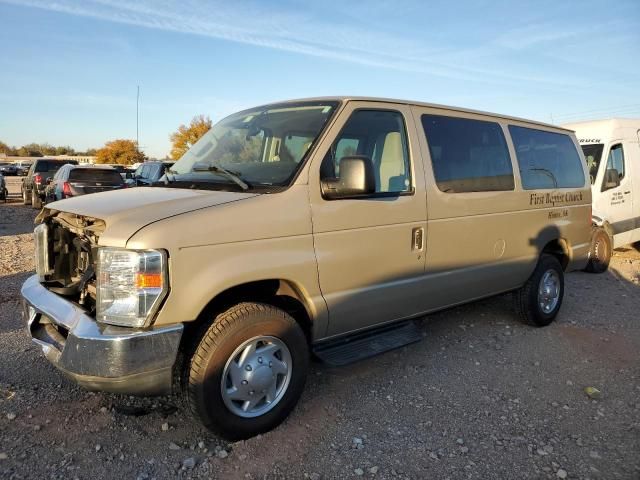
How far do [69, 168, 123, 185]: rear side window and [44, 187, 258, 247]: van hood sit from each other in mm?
9782

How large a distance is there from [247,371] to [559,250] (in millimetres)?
4104

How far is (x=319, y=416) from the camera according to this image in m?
3.35

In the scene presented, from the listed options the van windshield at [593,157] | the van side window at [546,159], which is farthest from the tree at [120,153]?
the van side window at [546,159]

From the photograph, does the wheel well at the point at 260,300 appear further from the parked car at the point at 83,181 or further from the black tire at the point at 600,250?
the parked car at the point at 83,181

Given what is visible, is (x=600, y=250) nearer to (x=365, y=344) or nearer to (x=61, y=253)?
(x=365, y=344)

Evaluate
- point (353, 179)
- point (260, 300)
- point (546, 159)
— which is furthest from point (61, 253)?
point (546, 159)

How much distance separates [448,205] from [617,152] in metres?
6.85

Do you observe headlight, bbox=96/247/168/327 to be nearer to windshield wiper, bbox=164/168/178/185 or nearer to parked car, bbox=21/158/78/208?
windshield wiper, bbox=164/168/178/185

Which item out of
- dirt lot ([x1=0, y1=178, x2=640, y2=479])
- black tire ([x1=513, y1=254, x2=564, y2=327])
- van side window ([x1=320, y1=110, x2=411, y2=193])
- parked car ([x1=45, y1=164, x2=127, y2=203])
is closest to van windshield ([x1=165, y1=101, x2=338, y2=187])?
van side window ([x1=320, y1=110, x2=411, y2=193])

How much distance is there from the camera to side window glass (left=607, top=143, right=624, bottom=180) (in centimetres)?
885

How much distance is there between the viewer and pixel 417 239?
12.2 feet

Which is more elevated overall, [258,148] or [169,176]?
[258,148]

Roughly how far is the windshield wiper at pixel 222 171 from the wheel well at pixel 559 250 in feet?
12.1

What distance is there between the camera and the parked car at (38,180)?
1675 centimetres
